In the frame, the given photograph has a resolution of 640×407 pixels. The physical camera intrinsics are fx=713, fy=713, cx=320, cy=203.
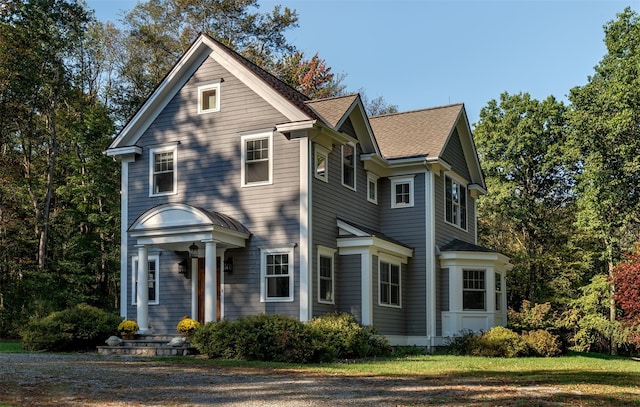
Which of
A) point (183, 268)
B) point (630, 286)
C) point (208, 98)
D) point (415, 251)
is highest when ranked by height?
point (208, 98)

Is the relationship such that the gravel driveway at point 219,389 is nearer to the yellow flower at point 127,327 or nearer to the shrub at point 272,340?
the shrub at point 272,340

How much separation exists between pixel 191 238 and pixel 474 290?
10387 millimetres

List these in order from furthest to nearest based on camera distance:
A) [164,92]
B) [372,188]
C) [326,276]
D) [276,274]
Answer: [372,188]
[164,92]
[326,276]
[276,274]

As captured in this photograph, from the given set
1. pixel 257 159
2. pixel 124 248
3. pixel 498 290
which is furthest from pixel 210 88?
pixel 498 290

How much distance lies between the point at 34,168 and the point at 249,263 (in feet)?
65.3

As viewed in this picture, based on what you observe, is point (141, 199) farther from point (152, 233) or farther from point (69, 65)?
point (69, 65)

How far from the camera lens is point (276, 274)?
20188mm

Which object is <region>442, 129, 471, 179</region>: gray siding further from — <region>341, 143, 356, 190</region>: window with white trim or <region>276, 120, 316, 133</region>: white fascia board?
<region>276, 120, 316, 133</region>: white fascia board

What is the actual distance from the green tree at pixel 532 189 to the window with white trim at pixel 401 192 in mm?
11685

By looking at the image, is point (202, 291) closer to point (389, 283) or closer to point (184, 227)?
point (184, 227)

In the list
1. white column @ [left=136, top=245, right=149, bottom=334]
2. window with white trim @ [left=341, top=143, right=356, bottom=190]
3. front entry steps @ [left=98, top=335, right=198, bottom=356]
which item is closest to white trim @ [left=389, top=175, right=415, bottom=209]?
window with white trim @ [left=341, top=143, right=356, bottom=190]

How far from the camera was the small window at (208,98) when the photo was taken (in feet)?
71.6

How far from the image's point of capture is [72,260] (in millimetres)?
34688

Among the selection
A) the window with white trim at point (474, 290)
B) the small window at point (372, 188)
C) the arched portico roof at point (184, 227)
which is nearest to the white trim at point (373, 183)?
the small window at point (372, 188)
